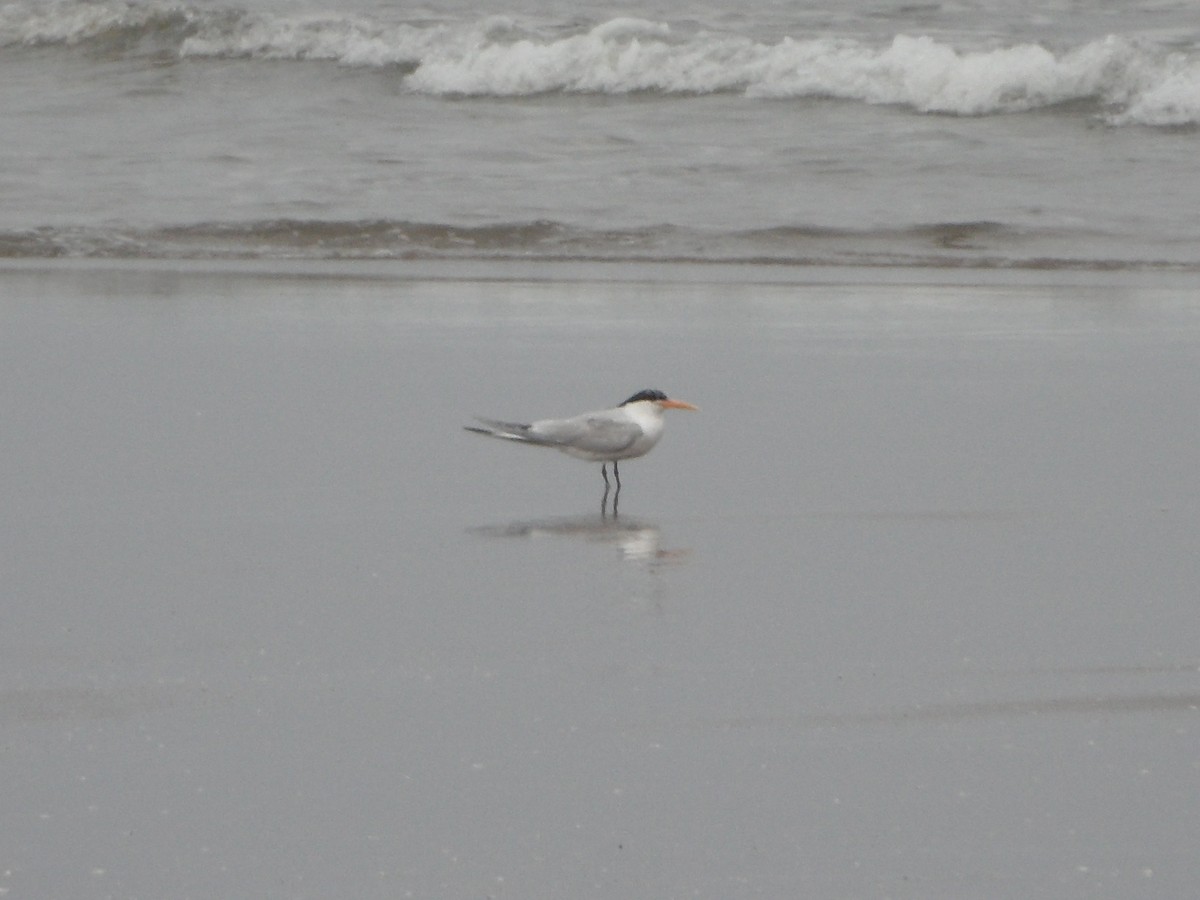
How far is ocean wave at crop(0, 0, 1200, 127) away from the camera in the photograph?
15.4 meters

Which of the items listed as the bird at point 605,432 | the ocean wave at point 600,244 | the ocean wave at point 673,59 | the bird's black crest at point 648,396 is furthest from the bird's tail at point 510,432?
the ocean wave at point 673,59

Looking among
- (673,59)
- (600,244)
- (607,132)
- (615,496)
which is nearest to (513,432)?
(615,496)

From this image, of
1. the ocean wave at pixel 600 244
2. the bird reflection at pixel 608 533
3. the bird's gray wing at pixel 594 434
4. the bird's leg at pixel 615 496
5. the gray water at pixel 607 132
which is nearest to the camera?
the bird reflection at pixel 608 533

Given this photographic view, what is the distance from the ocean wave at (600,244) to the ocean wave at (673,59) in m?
4.68

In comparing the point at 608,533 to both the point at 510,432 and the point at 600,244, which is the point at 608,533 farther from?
the point at 600,244

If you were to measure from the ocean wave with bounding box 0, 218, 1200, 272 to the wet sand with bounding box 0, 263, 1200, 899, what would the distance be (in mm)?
Answer: 2951

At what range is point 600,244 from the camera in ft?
34.2

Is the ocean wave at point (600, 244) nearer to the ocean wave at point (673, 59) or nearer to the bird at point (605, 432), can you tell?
the ocean wave at point (673, 59)

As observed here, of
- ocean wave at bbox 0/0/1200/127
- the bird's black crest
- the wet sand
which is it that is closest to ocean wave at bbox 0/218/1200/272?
the wet sand

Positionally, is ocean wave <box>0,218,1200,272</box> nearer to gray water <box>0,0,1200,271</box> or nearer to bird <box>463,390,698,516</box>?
gray water <box>0,0,1200,271</box>

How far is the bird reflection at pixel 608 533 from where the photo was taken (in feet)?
13.6

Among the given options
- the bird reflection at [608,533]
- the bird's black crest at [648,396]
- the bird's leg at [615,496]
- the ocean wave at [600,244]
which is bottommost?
the ocean wave at [600,244]

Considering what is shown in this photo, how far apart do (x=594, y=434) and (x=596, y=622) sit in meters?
1.30

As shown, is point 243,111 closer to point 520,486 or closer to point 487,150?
point 487,150
